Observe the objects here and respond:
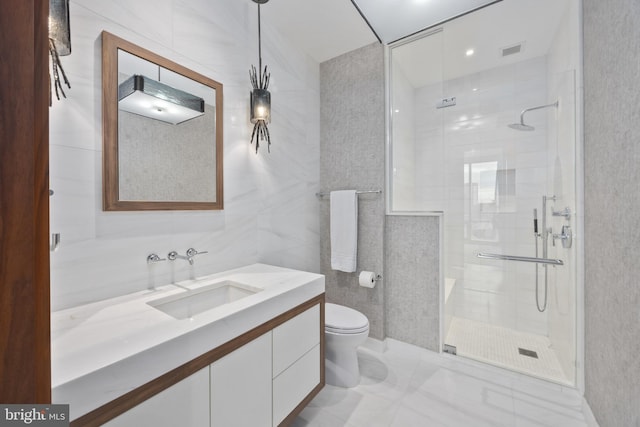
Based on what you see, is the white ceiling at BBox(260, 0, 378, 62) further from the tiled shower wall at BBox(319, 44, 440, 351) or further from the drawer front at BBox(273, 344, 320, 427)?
the drawer front at BBox(273, 344, 320, 427)

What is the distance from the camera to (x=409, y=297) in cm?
213

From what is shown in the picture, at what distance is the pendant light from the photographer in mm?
1698

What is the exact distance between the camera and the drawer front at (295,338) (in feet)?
3.92

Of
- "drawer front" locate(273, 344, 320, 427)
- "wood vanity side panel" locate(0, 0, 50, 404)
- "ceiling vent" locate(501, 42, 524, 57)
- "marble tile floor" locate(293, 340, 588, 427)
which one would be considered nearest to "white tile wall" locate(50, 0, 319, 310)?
"drawer front" locate(273, 344, 320, 427)

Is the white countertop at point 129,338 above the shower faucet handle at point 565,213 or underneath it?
underneath

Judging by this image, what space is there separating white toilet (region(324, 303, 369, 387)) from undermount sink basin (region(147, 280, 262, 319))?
0.60 metres

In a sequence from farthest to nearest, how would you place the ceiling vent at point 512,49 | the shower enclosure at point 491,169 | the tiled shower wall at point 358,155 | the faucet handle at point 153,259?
the tiled shower wall at point 358,155 → the ceiling vent at point 512,49 → the shower enclosure at point 491,169 → the faucet handle at point 153,259

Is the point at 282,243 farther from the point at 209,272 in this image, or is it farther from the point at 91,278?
the point at 91,278

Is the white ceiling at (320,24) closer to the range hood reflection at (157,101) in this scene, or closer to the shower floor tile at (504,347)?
the range hood reflection at (157,101)

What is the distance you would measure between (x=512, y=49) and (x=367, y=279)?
6.92 ft

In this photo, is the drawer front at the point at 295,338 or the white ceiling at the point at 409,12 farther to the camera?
the white ceiling at the point at 409,12

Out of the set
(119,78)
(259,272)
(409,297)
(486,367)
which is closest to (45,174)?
(119,78)

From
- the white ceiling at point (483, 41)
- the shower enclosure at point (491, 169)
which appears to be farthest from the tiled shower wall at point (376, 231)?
the white ceiling at point (483, 41)

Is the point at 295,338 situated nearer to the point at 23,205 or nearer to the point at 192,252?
the point at 192,252
